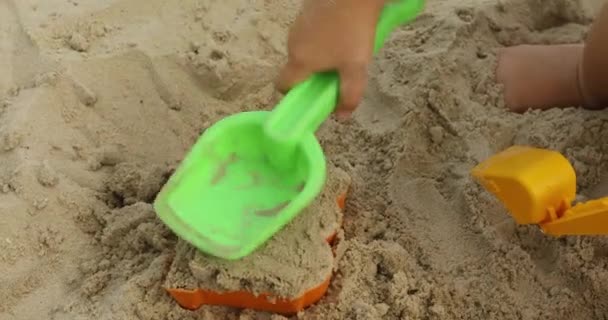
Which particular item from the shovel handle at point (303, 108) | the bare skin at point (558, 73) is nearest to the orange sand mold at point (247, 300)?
the shovel handle at point (303, 108)

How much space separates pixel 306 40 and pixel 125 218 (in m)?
0.39

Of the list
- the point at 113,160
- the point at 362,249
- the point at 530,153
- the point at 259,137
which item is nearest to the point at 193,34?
the point at 113,160

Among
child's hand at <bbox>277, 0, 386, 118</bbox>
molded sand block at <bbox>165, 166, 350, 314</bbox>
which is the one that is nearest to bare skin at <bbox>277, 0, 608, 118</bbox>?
child's hand at <bbox>277, 0, 386, 118</bbox>

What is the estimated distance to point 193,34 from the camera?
1436mm

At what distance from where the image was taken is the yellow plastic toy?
0.98 m

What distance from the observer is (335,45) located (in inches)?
39.0

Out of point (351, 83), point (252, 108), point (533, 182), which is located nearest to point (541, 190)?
point (533, 182)

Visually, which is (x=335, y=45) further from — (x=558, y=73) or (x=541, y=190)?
(x=558, y=73)

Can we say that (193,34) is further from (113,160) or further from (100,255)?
(100,255)

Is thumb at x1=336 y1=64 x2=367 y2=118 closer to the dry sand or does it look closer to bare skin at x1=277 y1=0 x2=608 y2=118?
bare skin at x1=277 y1=0 x2=608 y2=118

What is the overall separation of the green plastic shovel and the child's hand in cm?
2

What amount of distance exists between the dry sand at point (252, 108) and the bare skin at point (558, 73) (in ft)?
0.10

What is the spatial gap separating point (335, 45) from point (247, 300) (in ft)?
1.15

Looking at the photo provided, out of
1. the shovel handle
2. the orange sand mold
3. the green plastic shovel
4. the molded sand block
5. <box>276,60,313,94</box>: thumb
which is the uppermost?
<box>276,60,313,94</box>: thumb
